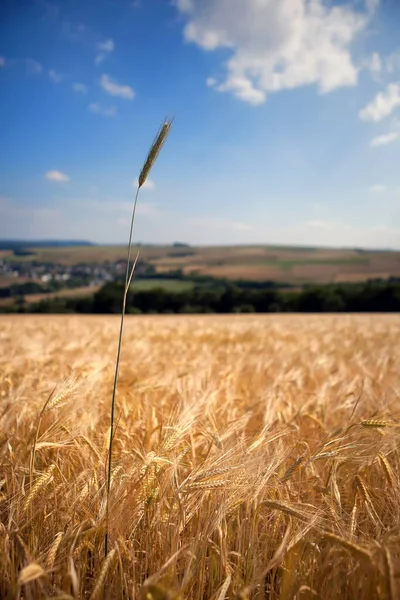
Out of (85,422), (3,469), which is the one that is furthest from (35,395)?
(3,469)

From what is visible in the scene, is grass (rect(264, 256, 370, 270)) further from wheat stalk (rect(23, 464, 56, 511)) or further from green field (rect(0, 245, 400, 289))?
wheat stalk (rect(23, 464, 56, 511))

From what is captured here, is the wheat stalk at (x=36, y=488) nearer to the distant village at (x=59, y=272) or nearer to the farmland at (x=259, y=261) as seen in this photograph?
the distant village at (x=59, y=272)

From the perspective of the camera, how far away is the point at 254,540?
998 mm

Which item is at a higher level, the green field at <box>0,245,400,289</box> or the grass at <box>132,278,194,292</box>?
the green field at <box>0,245,400,289</box>

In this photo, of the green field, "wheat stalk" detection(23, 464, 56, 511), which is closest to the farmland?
the green field

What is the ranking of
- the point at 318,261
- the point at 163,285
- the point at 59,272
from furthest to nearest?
the point at 318,261
the point at 59,272
the point at 163,285

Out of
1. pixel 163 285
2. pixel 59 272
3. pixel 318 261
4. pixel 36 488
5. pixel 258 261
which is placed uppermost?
pixel 318 261

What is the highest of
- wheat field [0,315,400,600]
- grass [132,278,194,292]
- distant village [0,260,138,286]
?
wheat field [0,315,400,600]

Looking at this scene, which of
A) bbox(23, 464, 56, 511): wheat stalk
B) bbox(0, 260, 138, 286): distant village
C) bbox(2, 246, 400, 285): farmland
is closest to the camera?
bbox(23, 464, 56, 511): wheat stalk

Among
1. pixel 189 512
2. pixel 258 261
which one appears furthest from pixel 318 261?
pixel 189 512

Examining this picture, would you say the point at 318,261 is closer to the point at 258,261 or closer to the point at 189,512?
the point at 258,261

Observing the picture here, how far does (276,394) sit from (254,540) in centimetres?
127

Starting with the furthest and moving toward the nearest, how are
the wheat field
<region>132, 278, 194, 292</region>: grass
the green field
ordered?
the green field
<region>132, 278, 194, 292</region>: grass
the wheat field

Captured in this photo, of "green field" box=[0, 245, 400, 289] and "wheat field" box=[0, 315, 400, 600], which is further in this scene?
"green field" box=[0, 245, 400, 289]
